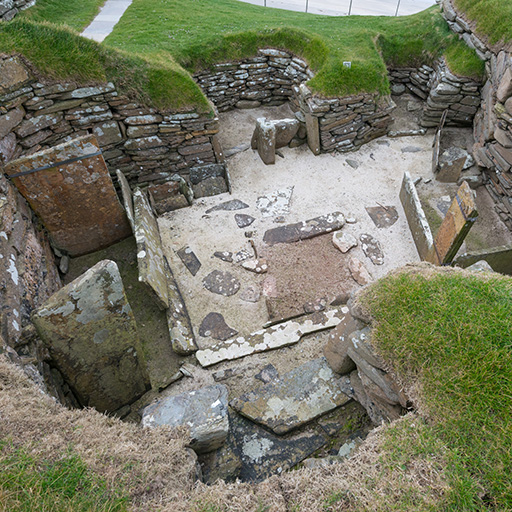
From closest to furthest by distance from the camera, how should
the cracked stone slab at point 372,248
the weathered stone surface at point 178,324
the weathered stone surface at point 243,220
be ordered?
the weathered stone surface at point 178,324
the cracked stone slab at point 372,248
the weathered stone surface at point 243,220

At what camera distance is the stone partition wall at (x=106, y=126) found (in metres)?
5.23

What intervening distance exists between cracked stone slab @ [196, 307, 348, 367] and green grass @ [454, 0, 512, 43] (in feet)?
26.2

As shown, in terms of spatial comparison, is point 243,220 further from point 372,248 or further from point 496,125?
point 496,125

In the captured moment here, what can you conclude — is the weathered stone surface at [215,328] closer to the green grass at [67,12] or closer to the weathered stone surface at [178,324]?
the weathered stone surface at [178,324]

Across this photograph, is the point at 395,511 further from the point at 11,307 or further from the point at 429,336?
the point at 11,307

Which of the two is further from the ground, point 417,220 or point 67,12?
point 67,12

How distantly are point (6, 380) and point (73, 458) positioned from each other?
965 mm

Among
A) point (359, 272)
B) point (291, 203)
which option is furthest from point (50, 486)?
point (291, 203)

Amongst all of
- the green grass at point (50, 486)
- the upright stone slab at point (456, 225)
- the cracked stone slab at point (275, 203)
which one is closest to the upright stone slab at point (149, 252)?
the cracked stone slab at point (275, 203)

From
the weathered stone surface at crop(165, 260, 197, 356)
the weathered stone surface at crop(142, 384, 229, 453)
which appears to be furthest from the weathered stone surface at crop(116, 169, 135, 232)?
A: the weathered stone surface at crop(142, 384, 229, 453)

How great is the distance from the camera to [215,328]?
208 inches

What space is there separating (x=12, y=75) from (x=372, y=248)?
6.84 metres

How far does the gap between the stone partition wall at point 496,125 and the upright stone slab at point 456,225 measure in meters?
2.72

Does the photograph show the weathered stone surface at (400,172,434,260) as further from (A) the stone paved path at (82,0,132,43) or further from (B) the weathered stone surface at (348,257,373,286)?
(A) the stone paved path at (82,0,132,43)
